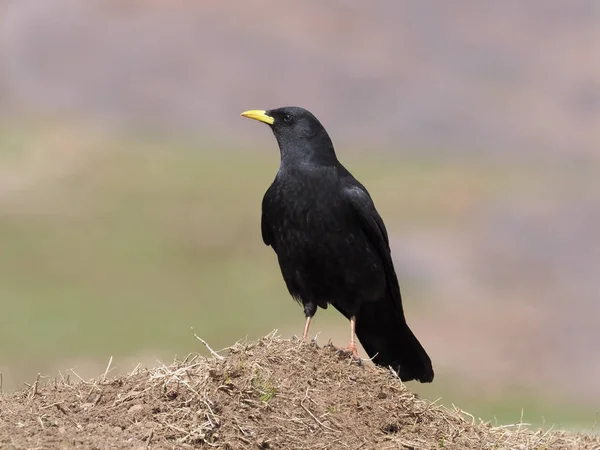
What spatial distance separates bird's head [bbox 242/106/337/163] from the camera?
7.45 m

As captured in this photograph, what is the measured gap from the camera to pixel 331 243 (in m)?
7.04

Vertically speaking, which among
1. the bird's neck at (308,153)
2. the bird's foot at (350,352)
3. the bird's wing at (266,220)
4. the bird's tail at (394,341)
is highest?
the bird's neck at (308,153)

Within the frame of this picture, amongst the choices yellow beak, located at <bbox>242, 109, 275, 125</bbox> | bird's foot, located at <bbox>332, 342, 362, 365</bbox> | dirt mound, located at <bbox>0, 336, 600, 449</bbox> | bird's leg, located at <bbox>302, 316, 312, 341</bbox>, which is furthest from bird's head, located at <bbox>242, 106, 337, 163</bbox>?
dirt mound, located at <bbox>0, 336, 600, 449</bbox>

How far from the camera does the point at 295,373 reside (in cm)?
595

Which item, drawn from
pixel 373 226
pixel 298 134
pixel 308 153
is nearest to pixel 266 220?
pixel 308 153

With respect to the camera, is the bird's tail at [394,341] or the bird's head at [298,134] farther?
the bird's tail at [394,341]

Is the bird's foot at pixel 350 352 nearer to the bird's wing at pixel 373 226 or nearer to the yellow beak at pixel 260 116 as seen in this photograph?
the bird's wing at pixel 373 226

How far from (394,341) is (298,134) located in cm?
199

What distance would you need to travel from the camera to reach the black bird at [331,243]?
7.06 meters

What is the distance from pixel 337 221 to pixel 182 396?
231cm

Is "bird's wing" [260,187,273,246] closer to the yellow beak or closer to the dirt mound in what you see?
the yellow beak

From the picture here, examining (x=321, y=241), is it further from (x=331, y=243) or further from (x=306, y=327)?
(x=306, y=327)

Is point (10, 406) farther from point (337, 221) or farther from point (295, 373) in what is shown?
point (337, 221)

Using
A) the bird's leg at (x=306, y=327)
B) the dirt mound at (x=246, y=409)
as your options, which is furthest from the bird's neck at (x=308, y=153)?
the dirt mound at (x=246, y=409)
